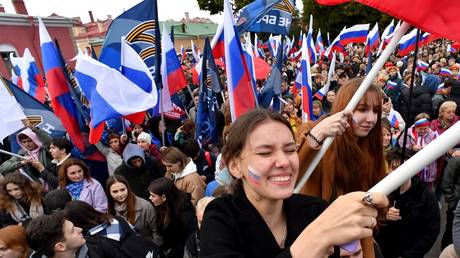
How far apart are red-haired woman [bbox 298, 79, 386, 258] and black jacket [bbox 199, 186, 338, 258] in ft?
2.22

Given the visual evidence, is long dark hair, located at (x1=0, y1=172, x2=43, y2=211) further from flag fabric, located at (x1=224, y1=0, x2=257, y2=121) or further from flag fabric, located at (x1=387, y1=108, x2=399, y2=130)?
flag fabric, located at (x1=387, y1=108, x2=399, y2=130)

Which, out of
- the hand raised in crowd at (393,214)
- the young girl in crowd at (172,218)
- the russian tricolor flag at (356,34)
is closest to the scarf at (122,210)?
the young girl in crowd at (172,218)

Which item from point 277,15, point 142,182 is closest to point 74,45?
point 277,15

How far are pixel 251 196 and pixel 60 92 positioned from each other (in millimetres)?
4541

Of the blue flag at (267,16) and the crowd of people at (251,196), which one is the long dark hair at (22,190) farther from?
the blue flag at (267,16)

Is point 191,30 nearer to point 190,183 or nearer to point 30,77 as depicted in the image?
point 30,77

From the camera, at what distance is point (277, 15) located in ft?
21.9

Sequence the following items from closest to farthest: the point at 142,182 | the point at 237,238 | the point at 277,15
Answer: the point at 237,238, the point at 142,182, the point at 277,15

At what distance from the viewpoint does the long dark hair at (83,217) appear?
2.78 metres

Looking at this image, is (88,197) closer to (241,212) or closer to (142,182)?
(142,182)

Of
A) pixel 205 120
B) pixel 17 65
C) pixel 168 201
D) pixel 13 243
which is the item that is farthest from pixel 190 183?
pixel 17 65

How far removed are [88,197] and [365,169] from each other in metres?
2.83

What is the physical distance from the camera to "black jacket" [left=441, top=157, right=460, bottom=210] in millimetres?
3434

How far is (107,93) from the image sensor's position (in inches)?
161
